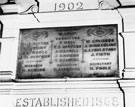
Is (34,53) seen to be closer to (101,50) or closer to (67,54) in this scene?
(67,54)

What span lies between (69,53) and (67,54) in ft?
0.16

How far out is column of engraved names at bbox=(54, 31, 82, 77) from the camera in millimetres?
7750

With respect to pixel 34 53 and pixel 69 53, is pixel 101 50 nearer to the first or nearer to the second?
pixel 69 53

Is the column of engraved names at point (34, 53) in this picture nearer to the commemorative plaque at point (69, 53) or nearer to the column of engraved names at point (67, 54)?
the commemorative plaque at point (69, 53)

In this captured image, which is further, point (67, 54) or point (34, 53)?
point (34, 53)

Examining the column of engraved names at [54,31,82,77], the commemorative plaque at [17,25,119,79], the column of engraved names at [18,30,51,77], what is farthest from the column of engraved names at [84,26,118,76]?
the column of engraved names at [18,30,51,77]

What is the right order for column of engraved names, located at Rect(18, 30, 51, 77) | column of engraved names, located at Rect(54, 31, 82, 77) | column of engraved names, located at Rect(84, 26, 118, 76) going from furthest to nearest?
column of engraved names, located at Rect(18, 30, 51, 77) → column of engraved names, located at Rect(54, 31, 82, 77) → column of engraved names, located at Rect(84, 26, 118, 76)

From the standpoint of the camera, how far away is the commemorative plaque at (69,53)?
7.68 metres

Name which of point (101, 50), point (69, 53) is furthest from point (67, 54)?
point (101, 50)

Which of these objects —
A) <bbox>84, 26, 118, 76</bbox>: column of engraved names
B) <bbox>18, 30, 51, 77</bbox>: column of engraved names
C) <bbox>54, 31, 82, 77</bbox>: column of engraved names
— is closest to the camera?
<bbox>84, 26, 118, 76</bbox>: column of engraved names

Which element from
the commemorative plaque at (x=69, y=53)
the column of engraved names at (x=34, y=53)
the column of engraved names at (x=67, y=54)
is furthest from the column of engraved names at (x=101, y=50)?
the column of engraved names at (x=34, y=53)

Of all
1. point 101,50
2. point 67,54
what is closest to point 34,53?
point 67,54

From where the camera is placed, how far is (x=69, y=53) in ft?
25.8

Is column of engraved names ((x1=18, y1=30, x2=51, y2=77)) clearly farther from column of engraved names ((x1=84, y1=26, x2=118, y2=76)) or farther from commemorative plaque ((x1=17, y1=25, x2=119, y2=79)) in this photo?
column of engraved names ((x1=84, y1=26, x2=118, y2=76))
